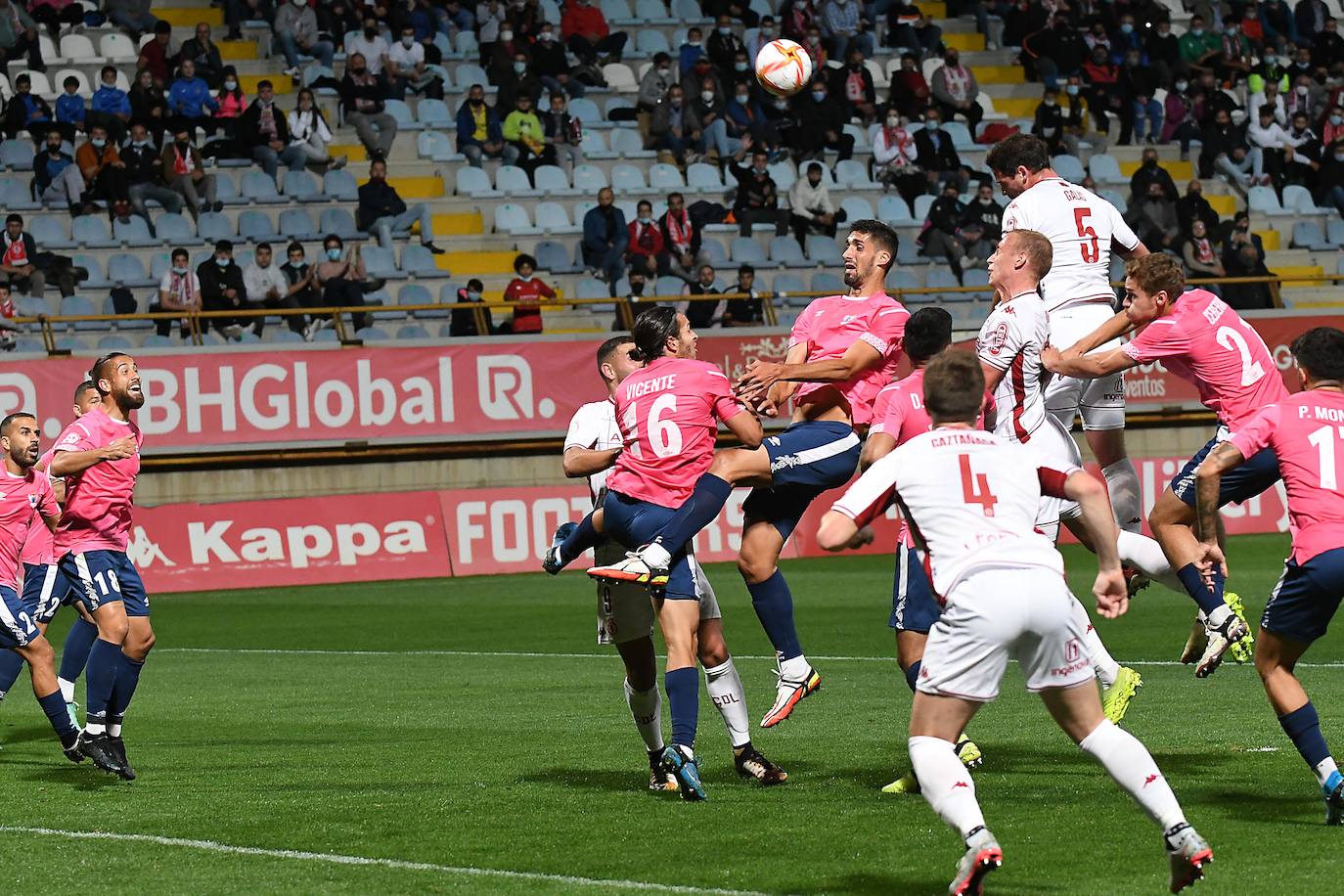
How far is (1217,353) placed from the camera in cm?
912

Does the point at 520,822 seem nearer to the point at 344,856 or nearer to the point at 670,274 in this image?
the point at 344,856

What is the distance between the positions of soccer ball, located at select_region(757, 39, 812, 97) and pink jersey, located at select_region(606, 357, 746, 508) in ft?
23.3

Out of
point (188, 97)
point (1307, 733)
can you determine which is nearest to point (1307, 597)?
point (1307, 733)

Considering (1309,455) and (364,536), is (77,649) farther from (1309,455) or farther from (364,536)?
(364,536)

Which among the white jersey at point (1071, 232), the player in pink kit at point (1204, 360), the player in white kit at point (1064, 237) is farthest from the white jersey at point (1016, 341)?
the white jersey at point (1071, 232)

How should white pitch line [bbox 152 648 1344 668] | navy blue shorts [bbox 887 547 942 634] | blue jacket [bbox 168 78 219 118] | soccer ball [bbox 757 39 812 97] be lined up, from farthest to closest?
blue jacket [bbox 168 78 219 118], soccer ball [bbox 757 39 812 97], white pitch line [bbox 152 648 1344 668], navy blue shorts [bbox 887 547 942 634]

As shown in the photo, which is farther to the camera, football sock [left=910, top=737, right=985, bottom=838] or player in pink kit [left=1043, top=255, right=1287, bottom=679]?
player in pink kit [left=1043, top=255, right=1287, bottom=679]

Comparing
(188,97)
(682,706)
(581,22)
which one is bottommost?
(682,706)

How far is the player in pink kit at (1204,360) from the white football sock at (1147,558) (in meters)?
0.18

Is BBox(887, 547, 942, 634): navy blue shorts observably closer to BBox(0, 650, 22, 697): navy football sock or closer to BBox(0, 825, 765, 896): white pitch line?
BBox(0, 825, 765, 896): white pitch line

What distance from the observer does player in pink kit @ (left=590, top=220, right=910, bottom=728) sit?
8.73m

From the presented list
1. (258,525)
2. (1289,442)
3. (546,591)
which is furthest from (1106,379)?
(258,525)

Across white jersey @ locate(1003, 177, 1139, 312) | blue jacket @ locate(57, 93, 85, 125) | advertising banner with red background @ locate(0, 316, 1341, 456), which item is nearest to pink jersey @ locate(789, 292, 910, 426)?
white jersey @ locate(1003, 177, 1139, 312)

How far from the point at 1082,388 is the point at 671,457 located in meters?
3.19
